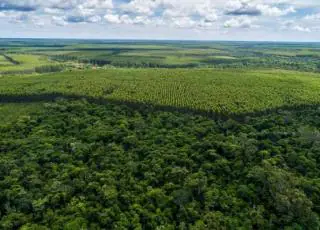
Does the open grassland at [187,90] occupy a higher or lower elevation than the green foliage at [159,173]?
higher

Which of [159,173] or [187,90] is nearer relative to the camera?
[159,173]

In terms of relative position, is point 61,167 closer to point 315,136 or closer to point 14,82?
point 315,136

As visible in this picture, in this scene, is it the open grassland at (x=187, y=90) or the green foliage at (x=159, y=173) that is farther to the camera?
the open grassland at (x=187, y=90)

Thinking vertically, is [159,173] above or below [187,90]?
below

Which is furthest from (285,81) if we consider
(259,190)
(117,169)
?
(117,169)
